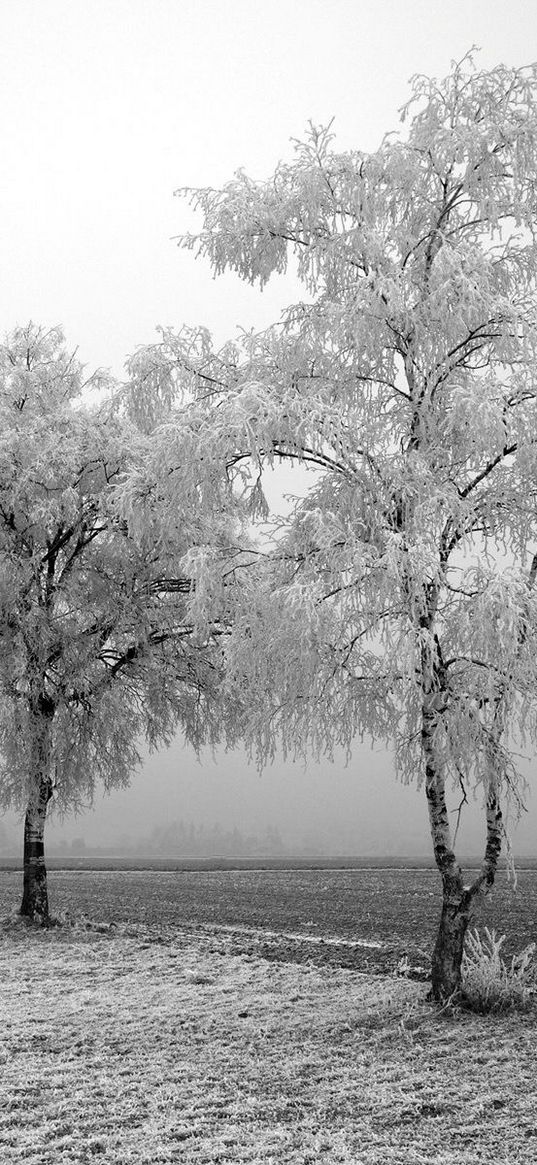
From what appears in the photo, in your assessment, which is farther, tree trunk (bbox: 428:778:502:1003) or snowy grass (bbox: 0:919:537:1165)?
tree trunk (bbox: 428:778:502:1003)

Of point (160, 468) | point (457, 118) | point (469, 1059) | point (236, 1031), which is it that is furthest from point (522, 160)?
point (236, 1031)

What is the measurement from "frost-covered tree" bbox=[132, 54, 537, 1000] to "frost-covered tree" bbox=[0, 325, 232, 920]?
582 cm

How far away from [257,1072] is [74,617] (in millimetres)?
10502

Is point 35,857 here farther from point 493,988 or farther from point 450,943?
point 493,988

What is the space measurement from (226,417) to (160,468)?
1.06 meters

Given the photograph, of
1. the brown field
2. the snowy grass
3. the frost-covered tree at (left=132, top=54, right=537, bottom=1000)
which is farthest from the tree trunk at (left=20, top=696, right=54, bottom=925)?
the frost-covered tree at (left=132, top=54, right=537, bottom=1000)

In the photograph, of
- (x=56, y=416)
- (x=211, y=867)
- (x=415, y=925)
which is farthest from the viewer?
(x=211, y=867)

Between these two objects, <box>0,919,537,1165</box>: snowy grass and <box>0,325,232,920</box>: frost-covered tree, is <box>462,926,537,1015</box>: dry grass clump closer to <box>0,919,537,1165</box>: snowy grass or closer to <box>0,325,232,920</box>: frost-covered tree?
<box>0,919,537,1165</box>: snowy grass

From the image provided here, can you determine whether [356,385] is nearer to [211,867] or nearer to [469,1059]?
[469,1059]

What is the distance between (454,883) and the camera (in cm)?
974

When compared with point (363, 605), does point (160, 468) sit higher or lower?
higher

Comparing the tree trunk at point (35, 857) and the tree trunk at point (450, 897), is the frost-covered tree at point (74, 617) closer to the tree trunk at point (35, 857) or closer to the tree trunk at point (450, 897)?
the tree trunk at point (35, 857)

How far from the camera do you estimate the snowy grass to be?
5867 millimetres

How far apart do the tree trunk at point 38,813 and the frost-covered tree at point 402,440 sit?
24.2 ft
